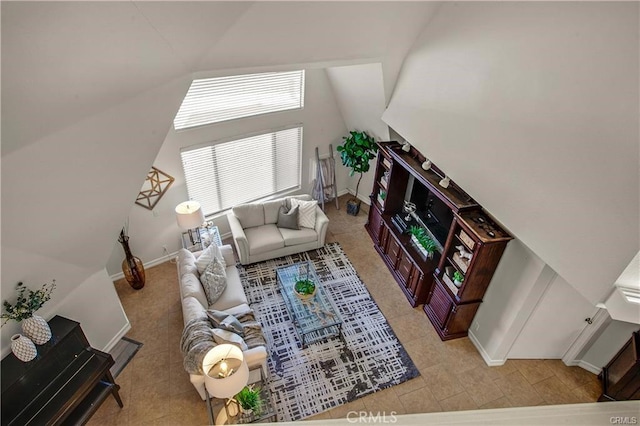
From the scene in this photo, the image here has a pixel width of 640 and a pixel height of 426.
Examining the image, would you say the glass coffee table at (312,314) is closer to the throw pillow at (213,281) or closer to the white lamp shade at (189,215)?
the throw pillow at (213,281)

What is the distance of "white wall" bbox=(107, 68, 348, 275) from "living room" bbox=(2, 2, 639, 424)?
1.38m

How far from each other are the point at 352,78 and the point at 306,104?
4.39ft

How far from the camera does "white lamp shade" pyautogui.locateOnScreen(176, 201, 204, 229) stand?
5.32 m

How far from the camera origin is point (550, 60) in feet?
8.31

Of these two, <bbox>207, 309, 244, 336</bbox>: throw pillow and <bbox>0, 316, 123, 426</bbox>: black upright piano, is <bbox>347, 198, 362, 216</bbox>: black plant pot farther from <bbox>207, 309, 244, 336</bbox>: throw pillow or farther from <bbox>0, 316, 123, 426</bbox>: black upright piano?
<bbox>0, 316, 123, 426</bbox>: black upright piano

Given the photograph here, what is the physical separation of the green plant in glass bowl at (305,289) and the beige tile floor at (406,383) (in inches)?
46.8

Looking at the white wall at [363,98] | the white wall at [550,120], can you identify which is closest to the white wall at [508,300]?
the white wall at [550,120]

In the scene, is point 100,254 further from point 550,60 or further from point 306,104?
point 550,60

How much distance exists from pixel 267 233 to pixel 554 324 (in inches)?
171

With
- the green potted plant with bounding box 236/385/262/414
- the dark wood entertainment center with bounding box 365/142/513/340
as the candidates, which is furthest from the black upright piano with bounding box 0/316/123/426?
the dark wood entertainment center with bounding box 365/142/513/340

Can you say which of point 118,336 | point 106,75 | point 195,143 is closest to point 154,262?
point 118,336

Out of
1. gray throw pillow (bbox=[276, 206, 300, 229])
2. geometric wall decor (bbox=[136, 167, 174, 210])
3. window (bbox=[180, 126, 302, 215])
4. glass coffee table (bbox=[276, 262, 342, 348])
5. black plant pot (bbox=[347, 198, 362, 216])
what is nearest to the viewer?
glass coffee table (bbox=[276, 262, 342, 348])

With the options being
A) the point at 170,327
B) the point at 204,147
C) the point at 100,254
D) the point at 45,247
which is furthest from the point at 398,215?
the point at 45,247

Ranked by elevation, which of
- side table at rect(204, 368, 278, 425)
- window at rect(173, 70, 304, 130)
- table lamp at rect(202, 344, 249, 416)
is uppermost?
window at rect(173, 70, 304, 130)
